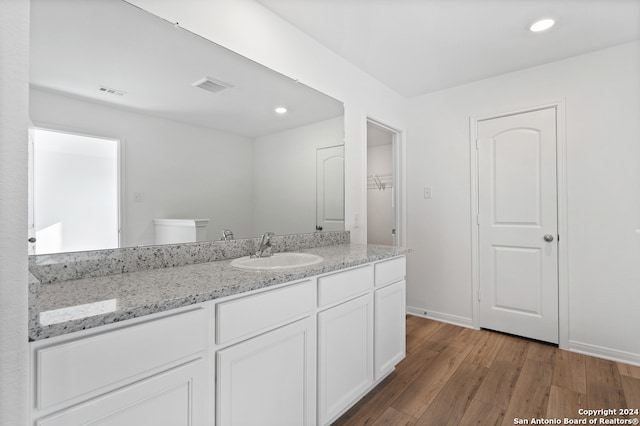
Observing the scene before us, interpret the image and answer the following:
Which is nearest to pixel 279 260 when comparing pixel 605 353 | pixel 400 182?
pixel 400 182

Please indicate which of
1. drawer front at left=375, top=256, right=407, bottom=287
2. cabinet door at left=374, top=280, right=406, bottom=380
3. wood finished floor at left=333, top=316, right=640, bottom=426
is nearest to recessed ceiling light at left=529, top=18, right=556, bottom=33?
drawer front at left=375, top=256, right=407, bottom=287

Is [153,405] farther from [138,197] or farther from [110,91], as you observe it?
[110,91]

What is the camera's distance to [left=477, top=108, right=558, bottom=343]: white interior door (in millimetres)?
2594

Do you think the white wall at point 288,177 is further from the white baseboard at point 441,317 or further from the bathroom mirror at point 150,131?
the white baseboard at point 441,317

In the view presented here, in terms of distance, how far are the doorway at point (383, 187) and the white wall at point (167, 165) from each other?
6.39ft

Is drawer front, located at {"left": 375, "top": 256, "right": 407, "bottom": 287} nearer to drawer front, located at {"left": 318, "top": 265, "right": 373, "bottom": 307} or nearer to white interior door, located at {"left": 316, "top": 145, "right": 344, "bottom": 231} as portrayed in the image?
drawer front, located at {"left": 318, "top": 265, "right": 373, "bottom": 307}

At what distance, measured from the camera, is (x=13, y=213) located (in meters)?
0.64

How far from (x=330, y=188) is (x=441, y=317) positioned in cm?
190

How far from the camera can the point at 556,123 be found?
2559 millimetres

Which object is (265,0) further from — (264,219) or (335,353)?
(335,353)

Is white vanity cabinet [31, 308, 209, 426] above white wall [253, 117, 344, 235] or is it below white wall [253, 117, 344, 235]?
below

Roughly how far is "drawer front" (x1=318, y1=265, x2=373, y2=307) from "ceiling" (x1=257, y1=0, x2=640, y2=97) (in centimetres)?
161

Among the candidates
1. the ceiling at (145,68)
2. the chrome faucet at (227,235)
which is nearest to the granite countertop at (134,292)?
the chrome faucet at (227,235)

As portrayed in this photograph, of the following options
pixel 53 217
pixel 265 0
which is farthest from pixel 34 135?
pixel 265 0
